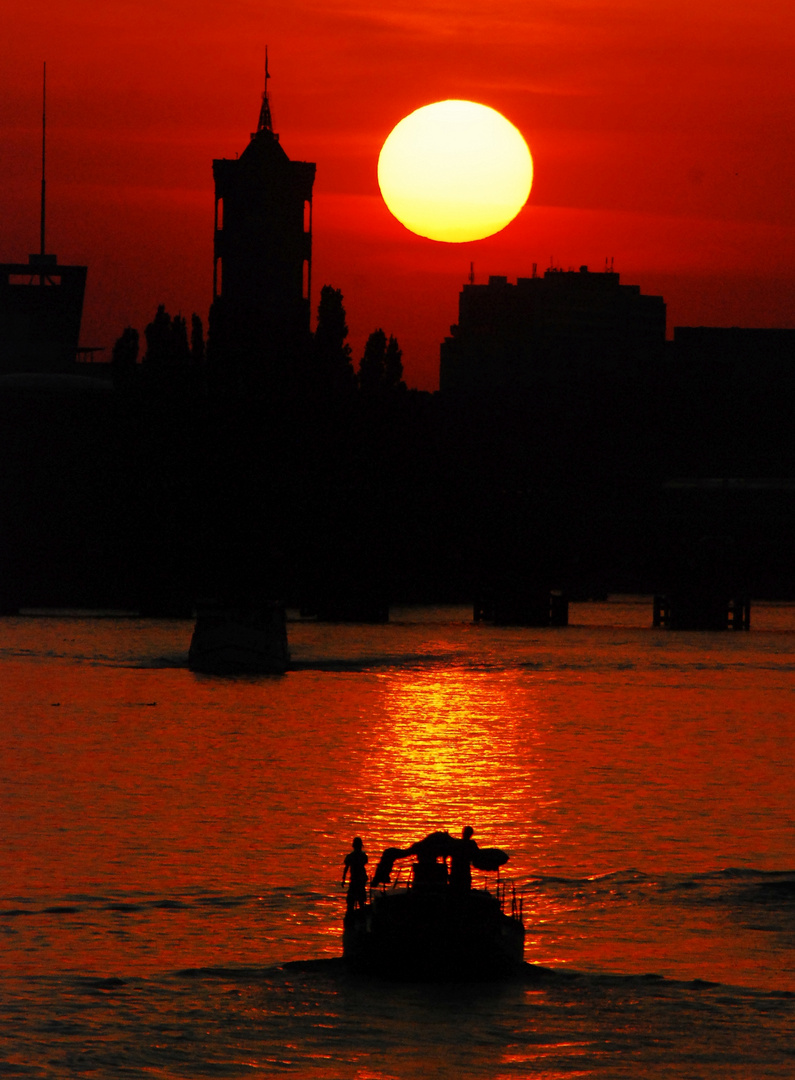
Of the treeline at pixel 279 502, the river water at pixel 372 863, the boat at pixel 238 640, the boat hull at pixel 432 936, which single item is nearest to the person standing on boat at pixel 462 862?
the boat hull at pixel 432 936

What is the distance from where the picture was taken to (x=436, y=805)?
218 feet

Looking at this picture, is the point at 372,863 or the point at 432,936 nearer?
the point at 432,936

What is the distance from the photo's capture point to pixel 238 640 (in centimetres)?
12094

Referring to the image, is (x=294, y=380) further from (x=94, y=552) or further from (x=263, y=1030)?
(x=263, y=1030)

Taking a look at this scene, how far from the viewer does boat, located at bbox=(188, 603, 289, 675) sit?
11888 cm

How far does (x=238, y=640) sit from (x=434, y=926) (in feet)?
284

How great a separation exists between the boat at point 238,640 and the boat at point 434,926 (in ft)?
267

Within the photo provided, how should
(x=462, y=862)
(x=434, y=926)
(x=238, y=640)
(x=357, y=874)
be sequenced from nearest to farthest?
(x=462, y=862) < (x=434, y=926) < (x=357, y=874) < (x=238, y=640)

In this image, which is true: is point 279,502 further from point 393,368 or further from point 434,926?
point 434,926

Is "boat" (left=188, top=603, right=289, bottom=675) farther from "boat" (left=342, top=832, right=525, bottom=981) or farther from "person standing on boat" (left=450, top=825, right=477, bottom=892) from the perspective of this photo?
"person standing on boat" (left=450, top=825, right=477, bottom=892)

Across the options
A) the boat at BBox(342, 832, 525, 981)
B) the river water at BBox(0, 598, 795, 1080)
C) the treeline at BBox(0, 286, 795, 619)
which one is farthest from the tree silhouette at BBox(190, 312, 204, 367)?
the boat at BBox(342, 832, 525, 981)

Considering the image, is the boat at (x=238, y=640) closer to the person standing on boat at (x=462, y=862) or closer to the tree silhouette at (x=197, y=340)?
the tree silhouette at (x=197, y=340)

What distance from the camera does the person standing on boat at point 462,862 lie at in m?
34.0

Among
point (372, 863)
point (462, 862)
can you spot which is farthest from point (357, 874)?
point (372, 863)
